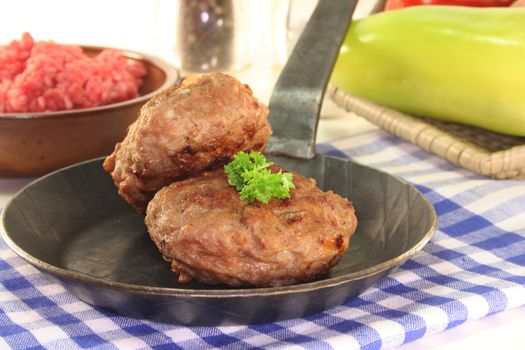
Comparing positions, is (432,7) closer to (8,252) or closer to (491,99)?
(491,99)

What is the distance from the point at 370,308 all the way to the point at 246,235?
336mm

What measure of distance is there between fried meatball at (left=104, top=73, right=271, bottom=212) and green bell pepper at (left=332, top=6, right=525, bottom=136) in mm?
1109

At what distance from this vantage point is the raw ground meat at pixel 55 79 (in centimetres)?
238

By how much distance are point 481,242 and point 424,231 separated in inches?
14.8

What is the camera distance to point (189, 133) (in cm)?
172

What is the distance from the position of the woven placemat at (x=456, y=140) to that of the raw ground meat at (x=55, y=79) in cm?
88

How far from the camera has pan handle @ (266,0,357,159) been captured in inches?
89.3

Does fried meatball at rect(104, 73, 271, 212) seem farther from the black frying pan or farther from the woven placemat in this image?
the woven placemat

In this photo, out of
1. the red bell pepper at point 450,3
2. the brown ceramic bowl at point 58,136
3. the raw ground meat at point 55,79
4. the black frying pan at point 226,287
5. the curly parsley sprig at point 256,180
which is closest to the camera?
the black frying pan at point 226,287

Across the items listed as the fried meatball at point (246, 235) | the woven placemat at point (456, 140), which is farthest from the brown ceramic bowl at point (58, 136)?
the woven placemat at point (456, 140)

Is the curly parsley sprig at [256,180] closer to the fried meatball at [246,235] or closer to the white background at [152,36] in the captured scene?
the fried meatball at [246,235]

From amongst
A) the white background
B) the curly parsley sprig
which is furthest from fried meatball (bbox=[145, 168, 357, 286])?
the white background

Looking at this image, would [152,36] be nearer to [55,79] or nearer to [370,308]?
[55,79]

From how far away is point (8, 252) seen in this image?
6.37ft
